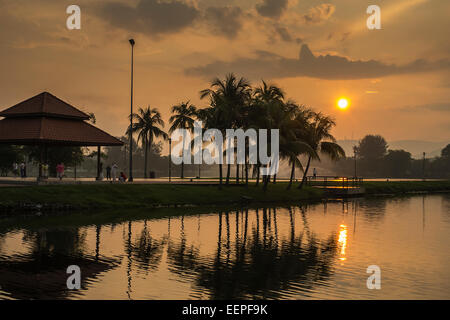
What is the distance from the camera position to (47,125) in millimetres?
44812

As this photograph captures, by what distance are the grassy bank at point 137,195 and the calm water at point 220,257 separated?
5.09 m

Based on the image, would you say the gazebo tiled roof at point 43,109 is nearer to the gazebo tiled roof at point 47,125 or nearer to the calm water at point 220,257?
the gazebo tiled roof at point 47,125

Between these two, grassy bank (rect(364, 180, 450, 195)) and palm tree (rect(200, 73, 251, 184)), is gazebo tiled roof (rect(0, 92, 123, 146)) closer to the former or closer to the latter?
palm tree (rect(200, 73, 251, 184))

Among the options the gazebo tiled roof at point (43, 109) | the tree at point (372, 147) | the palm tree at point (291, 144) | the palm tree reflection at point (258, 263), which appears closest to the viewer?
the palm tree reflection at point (258, 263)

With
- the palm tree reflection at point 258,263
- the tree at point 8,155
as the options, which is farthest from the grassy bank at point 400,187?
the tree at point 8,155

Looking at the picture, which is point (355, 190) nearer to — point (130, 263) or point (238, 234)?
point (238, 234)

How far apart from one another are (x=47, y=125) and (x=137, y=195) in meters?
11.1

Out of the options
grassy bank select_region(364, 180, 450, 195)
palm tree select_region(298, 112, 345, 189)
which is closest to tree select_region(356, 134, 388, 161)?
grassy bank select_region(364, 180, 450, 195)

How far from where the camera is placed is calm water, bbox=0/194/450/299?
1407 centimetres

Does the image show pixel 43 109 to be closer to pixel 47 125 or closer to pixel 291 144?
pixel 47 125

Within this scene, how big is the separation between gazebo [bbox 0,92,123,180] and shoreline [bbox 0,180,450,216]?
19.6 ft

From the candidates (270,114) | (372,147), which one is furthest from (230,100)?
(372,147)

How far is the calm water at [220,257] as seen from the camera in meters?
14.1
